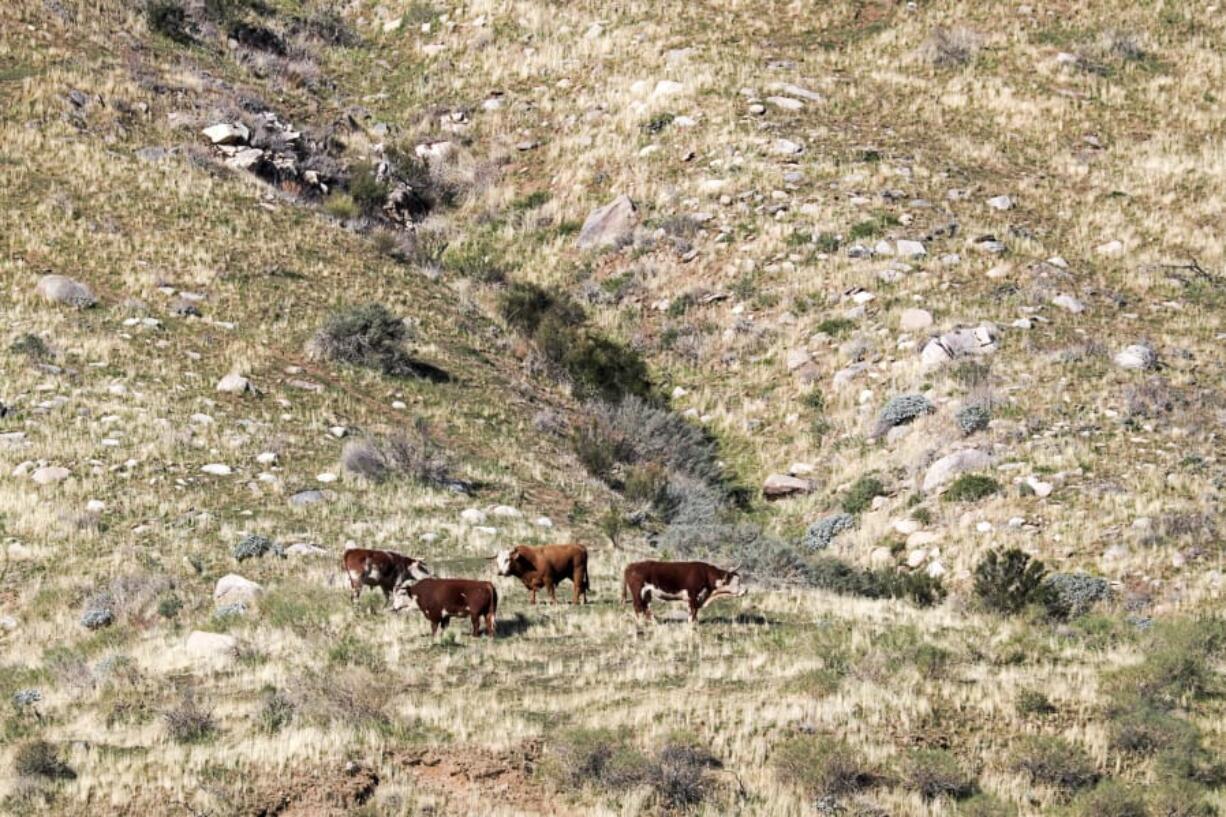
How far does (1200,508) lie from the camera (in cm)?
2455

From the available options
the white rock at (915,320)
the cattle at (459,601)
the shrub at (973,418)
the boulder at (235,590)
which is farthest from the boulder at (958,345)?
the boulder at (235,590)

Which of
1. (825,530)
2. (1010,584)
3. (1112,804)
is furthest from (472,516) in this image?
(1112,804)

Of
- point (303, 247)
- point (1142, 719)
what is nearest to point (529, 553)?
point (1142, 719)

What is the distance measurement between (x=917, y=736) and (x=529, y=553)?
7.10 metres

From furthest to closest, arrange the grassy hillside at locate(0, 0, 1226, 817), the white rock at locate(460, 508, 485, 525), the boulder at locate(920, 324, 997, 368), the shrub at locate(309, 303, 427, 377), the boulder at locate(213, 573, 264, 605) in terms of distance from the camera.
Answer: the boulder at locate(920, 324, 997, 368) → the shrub at locate(309, 303, 427, 377) → the white rock at locate(460, 508, 485, 525) → the boulder at locate(213, 573, 264, 605) → the grassy hillside at locate(0, 0, 1226, 817)

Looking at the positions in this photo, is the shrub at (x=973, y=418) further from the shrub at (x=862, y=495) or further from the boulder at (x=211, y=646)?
the boulder at (x=211, y=646)

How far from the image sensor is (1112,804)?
1284cm

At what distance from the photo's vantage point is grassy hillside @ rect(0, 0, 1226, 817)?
47.4 ft

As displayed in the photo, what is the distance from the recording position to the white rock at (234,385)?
2845 centimetres

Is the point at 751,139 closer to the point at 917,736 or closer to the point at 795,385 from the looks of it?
the point at 795,385

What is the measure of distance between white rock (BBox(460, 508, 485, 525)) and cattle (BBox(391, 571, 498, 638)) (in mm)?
6466

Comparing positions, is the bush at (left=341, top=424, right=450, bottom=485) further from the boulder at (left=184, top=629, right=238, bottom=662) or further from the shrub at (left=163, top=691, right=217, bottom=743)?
the shrub at (left=163, top=691, right=217, bottom=743)

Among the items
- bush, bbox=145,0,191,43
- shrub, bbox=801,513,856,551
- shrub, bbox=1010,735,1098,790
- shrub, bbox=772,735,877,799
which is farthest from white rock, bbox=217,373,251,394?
bush, bbox=145,0,191,43

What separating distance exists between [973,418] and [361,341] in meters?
13.9
